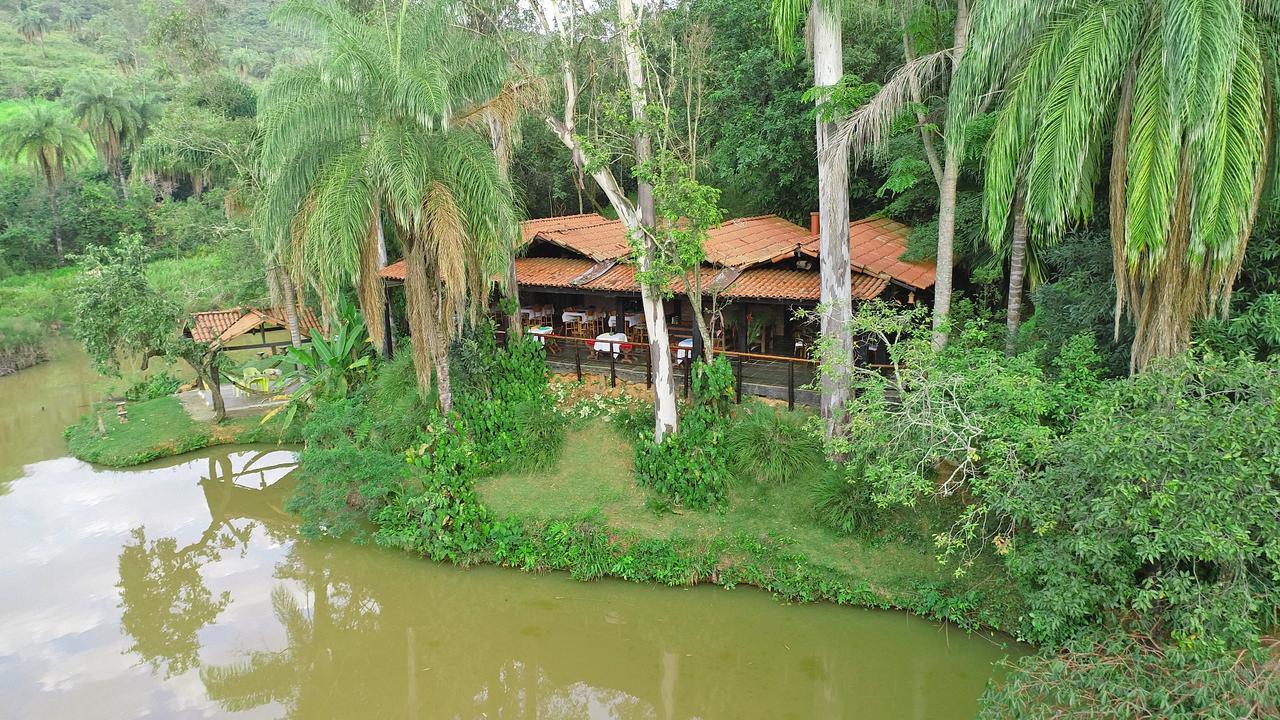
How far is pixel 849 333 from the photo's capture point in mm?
10750

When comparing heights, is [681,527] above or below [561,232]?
below

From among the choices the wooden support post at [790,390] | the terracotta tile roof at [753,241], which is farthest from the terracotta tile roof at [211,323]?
the wooden support post at [790,390]

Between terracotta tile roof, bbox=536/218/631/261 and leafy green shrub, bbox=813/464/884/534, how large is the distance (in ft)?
22.0

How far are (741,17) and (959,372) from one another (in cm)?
1217

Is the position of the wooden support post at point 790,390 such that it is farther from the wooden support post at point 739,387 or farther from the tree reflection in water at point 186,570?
the tree reflection in water at point 186,570

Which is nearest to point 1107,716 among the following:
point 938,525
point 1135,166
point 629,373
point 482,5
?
point 938,525

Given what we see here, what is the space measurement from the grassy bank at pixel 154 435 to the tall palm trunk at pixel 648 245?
8652mm

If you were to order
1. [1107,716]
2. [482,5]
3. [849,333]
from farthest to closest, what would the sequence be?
[482,5]
[849,333]
[1107,716]

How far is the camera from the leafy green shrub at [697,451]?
37.1ft

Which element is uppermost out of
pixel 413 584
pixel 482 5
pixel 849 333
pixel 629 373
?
pixel 482 5

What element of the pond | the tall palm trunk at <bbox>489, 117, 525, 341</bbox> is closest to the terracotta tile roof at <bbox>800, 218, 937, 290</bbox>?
the tall palm trunk at <bbox>489, 117, 525, 341</bbox>

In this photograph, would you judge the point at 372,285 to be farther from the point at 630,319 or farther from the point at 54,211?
the point at 54,211

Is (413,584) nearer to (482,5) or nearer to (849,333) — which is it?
(849,333)

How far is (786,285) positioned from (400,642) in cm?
833
